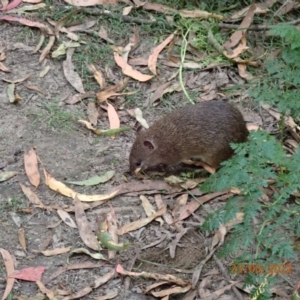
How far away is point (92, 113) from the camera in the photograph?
663 cm

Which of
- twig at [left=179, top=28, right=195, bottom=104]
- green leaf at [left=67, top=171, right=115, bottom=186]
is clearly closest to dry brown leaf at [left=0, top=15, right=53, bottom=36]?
twig at [left=179, top=28, right=195, bottom=104]

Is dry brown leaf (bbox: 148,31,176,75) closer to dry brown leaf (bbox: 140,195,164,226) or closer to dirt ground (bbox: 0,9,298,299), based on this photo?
dirt ground (bbox: 0,9,298,299)

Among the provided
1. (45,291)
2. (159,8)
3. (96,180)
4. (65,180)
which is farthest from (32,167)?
(159,8)

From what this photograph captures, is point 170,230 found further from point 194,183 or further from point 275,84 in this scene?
point 275,84

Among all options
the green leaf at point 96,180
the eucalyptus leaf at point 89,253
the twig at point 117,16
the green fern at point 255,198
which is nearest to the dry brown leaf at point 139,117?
the green leaf at point 96,180

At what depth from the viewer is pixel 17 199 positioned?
571 centimetres

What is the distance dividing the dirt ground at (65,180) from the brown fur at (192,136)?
245 mm

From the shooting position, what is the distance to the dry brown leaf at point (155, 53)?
717 centimetres

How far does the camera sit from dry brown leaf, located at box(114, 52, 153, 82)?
708cm

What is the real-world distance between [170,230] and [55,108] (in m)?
1.82

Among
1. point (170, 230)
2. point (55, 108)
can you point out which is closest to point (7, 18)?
point (55, 108)

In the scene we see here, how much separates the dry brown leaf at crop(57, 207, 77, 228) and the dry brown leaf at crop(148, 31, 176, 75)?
82.6 inches

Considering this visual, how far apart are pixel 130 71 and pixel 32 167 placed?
167 cm

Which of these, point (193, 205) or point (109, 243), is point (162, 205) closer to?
point (193, 205)
